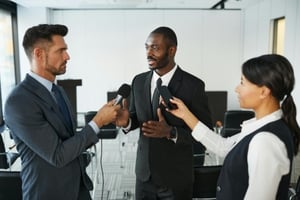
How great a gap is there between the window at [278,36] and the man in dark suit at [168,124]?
16.5ft

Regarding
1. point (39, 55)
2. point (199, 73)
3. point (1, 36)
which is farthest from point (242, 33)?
point (39, 55)

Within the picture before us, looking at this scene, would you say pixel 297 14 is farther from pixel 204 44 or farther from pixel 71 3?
pixel 71 3

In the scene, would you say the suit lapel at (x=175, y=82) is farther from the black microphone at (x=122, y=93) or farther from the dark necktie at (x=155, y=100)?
the black microphone at (x=122, y=93)

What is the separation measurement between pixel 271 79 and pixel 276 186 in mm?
416

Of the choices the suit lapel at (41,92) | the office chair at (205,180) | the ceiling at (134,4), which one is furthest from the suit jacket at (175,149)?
the ceiling at (134,4)

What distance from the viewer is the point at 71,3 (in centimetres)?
674

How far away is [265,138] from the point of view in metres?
1.05

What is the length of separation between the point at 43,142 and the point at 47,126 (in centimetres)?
8

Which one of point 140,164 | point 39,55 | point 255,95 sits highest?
point 39,55

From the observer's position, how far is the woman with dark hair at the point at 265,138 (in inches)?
40.9

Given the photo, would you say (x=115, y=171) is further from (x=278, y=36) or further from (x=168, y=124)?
(x=278, y=36)

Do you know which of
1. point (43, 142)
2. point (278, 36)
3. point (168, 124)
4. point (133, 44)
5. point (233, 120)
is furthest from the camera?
point (133, 44)

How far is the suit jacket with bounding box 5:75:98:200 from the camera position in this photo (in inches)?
51.1

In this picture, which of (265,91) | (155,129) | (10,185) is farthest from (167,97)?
(10,185)
